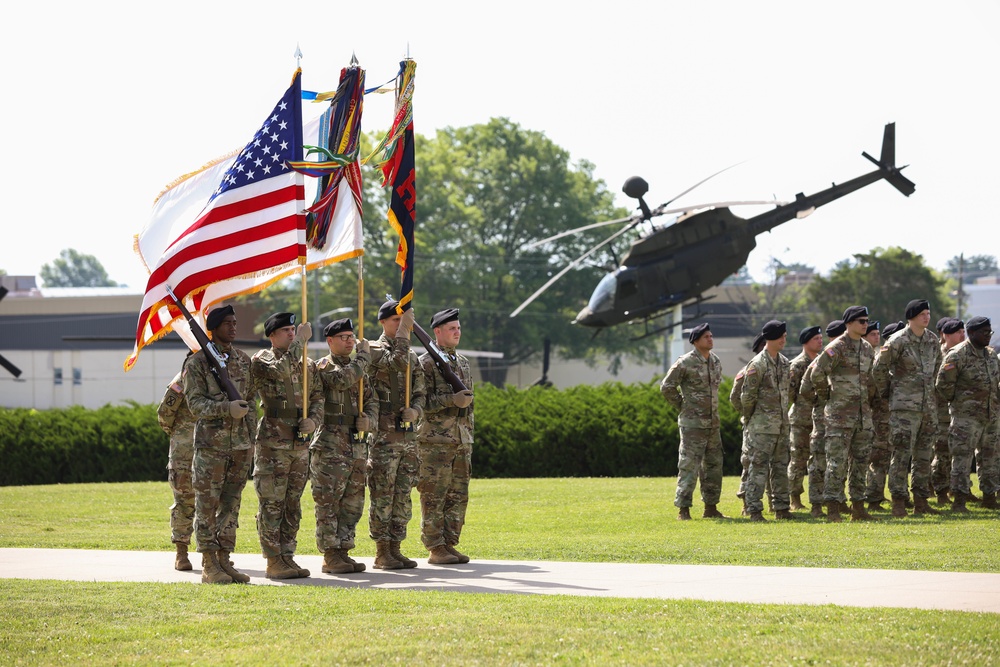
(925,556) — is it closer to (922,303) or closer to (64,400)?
(922,303)

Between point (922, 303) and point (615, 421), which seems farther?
point (615, 421)

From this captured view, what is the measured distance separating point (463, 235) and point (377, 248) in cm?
614

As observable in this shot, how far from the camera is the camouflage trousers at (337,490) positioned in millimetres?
10508

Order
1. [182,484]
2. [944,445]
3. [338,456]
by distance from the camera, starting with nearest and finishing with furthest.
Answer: [338,456], [182,484], [944,445]

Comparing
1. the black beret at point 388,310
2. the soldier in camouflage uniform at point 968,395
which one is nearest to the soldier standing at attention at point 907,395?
the soldier in camouflage uniform at point 968,395

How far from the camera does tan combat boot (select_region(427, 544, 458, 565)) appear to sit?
37.0 ft

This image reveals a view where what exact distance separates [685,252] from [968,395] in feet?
72.4

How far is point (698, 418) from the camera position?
1479cm

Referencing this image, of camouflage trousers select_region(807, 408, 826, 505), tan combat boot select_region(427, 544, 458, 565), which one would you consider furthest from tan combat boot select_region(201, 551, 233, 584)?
camouflage trousers select_region(807, 408, 826, 505)

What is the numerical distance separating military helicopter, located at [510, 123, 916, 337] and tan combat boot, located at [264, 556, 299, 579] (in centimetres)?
2584

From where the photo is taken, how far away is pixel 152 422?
88.3 feet

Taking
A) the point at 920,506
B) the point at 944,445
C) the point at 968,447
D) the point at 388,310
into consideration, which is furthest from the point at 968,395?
the point at 388,310

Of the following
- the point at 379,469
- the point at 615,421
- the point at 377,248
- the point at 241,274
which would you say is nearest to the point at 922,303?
the point at 379,469

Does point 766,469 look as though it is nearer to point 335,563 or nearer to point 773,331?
point 773,331
